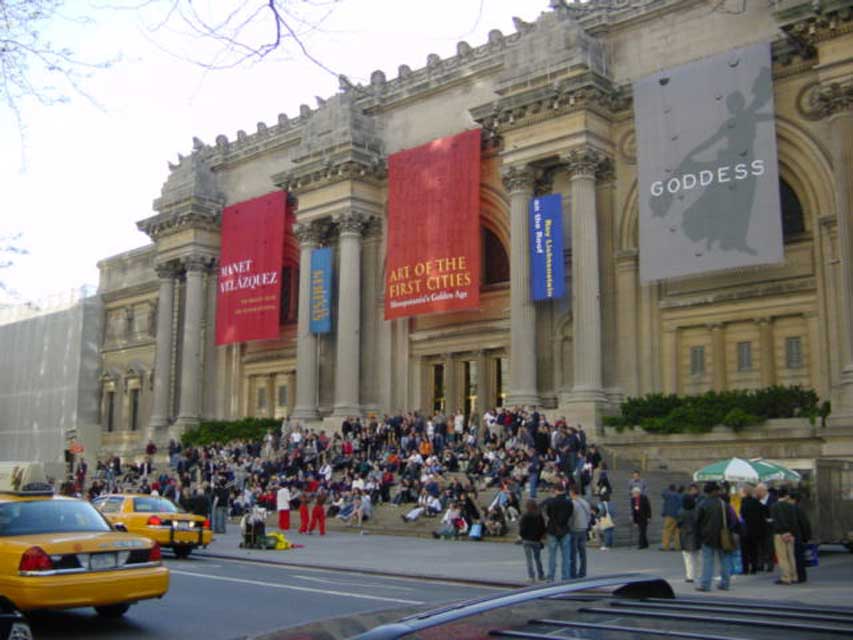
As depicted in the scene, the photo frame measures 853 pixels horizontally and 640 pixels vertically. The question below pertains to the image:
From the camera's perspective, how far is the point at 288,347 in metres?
44.6

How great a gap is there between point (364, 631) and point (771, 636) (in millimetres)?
1041

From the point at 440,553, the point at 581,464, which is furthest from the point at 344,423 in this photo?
the point at 440,553

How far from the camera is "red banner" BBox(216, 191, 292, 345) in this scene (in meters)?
42.3

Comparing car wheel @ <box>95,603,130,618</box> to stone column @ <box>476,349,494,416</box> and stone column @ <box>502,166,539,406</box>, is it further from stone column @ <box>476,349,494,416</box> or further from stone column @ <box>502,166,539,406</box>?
stone column @ <box>476,349,494,416</box>

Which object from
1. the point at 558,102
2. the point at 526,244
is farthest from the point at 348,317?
the point at 558,102

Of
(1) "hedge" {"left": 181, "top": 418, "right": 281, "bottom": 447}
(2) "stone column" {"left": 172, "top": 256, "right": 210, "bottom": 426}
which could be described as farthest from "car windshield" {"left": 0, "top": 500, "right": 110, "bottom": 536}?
(2) "stone column" {"left": 172, "top": 256, "right": 210, "bottom": 426}

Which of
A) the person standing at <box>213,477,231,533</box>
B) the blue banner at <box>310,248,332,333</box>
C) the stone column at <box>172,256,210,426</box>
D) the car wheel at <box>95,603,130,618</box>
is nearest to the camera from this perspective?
the car wheel at <box>95,603,130,618</box>

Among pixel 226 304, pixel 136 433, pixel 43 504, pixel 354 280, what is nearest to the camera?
pixel 43 504

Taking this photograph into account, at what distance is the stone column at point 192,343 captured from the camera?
45.4m

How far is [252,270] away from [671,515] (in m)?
26.8

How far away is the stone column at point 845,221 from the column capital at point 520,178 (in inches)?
397

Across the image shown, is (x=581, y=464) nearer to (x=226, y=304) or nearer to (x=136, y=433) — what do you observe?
(x=226, y=304)

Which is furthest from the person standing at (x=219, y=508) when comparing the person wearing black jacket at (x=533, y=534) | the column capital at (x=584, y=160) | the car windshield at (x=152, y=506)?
the column capital at (x=584, y=160)

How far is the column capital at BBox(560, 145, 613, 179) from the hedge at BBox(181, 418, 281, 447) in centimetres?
1752
